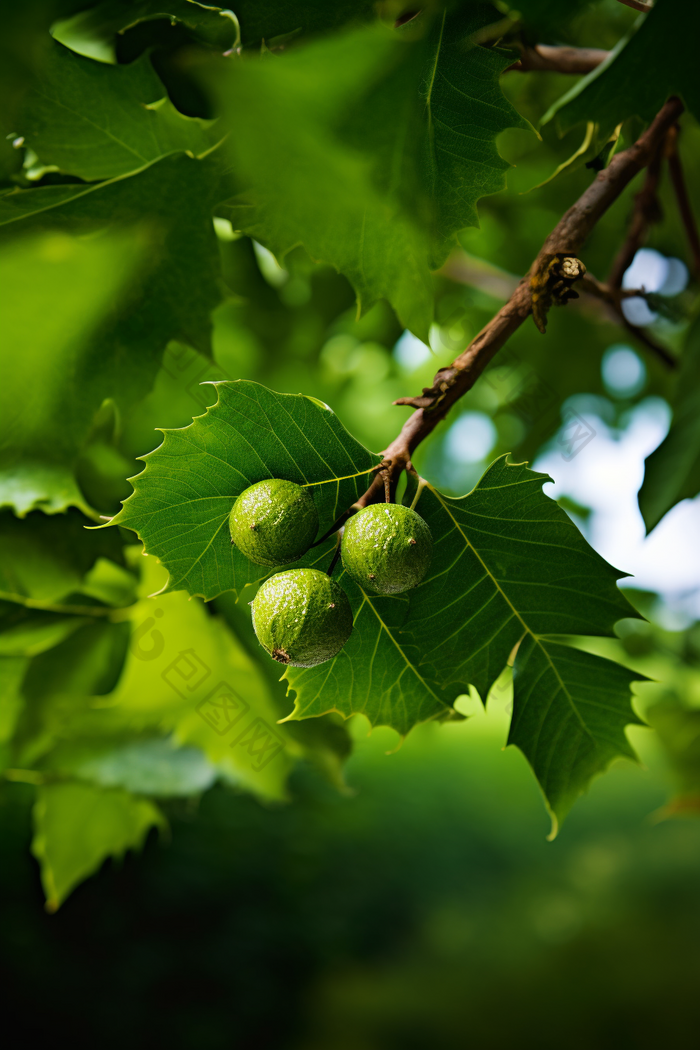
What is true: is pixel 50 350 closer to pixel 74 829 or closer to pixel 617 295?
pixel 617 295

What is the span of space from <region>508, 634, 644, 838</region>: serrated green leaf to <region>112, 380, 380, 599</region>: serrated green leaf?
29 centimetres

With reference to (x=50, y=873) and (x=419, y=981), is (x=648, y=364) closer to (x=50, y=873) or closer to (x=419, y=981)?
(x=50, y=873)

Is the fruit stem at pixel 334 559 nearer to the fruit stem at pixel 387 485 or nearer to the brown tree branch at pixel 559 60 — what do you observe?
the fruit stem at pixel 387 485

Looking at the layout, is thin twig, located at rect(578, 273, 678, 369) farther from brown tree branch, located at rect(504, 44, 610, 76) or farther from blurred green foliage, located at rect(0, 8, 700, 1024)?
brown tree branch, located at rect(504, 44, 610, 76)

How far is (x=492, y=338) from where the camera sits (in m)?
0.72

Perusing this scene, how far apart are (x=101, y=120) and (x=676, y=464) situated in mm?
816

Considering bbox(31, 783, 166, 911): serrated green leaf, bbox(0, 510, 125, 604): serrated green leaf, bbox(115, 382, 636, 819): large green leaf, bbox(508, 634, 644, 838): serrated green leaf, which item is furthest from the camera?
bbox(31, 783, 166, 911): serrated green leaf

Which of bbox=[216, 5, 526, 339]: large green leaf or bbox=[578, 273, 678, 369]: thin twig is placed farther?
bbox=[578, 273, 678, 369]: thin twig

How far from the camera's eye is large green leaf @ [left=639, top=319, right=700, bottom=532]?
684 millimetres

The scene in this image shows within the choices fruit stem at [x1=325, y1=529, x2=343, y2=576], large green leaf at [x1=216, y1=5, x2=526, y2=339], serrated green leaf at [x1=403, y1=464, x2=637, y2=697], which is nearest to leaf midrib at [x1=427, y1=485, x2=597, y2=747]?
serrated green leaf at [x1=403, y1=464, x2=637, y2=697]

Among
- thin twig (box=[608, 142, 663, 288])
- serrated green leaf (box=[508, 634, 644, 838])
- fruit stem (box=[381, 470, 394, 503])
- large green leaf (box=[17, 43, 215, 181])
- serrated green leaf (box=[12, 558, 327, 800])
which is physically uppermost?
large green leaf (box=[17, 43, 215, 181])

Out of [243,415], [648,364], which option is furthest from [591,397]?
[243,415]

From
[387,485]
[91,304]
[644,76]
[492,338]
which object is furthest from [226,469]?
[644,76]

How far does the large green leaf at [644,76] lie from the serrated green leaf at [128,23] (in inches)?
16.1
